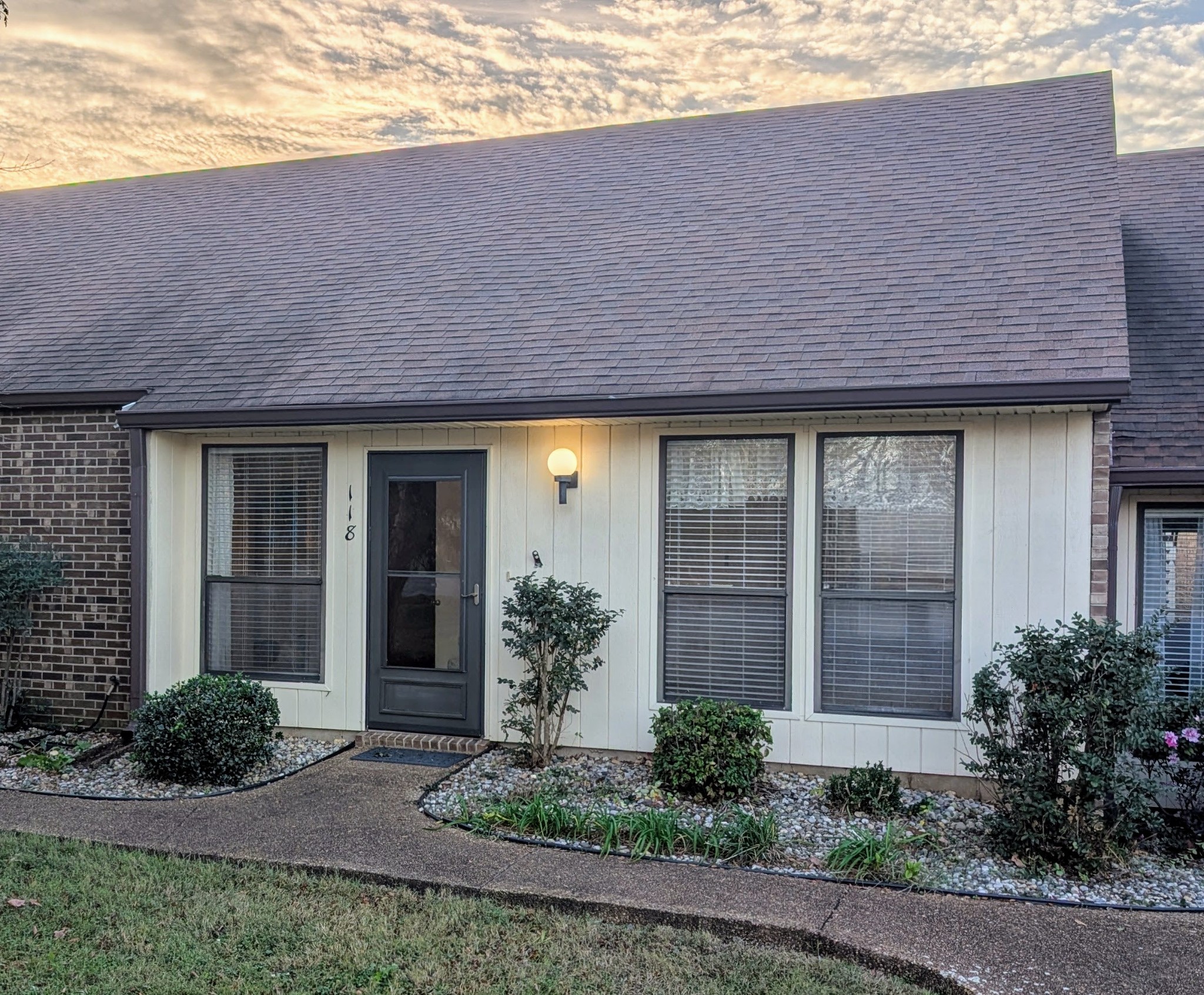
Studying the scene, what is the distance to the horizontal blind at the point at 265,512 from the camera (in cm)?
749

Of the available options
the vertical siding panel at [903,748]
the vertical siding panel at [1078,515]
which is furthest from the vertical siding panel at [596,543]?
the vertical siding panel at [1078,515]

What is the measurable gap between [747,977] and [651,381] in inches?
149

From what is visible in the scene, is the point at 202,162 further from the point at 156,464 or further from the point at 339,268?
the point at 156,464

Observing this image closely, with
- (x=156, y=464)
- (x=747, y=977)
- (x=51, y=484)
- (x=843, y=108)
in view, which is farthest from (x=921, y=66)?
(x=747, y=977)

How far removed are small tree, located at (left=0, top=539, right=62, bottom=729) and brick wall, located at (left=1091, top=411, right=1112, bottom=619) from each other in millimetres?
7206

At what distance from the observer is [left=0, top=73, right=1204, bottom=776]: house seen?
6.19 m

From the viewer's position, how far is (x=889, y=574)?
634 cm

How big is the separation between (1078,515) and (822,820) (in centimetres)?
232

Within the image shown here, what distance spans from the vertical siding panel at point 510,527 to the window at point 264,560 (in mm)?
1397

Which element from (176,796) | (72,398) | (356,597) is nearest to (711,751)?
(356,597)

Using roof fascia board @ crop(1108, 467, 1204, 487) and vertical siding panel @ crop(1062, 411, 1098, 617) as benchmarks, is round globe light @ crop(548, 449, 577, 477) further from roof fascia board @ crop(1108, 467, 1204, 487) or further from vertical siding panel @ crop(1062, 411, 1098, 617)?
roof fascia board @ crop(1108, 467, 1204, 487)

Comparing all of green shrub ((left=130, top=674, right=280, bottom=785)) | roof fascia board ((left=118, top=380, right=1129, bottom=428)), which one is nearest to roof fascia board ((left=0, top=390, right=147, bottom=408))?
roof fascia board ((left=118, top=380, right=1129, bottom=428))

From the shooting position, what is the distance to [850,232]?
25.8ft

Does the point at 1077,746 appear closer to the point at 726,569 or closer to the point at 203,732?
the point at 726,569
